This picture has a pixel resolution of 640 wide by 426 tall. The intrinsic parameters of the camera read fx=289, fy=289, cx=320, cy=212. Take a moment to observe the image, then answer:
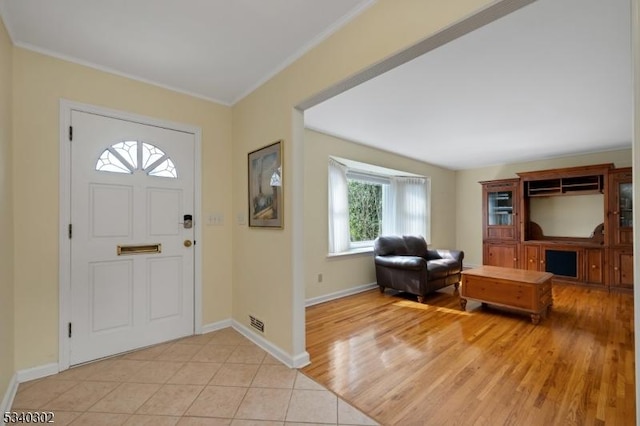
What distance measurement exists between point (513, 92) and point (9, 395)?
4621mm

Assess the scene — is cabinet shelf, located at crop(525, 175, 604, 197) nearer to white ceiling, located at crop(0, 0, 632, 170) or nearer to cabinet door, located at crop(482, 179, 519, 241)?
cabinet door, located at crop(482, 179, 519, 241)

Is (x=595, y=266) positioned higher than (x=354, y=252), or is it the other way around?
(x=354, y=252)

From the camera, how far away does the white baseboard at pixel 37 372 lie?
2057 mm

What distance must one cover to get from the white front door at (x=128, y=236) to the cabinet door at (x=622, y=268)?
20.6 ft

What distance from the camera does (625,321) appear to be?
3260 millimetres

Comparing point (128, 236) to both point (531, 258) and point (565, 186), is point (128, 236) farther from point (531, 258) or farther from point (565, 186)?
point (565, 186)

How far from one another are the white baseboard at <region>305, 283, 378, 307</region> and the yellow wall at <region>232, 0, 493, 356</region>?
1.20m

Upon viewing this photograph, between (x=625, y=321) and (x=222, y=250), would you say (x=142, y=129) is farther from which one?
(x=625, y=321)

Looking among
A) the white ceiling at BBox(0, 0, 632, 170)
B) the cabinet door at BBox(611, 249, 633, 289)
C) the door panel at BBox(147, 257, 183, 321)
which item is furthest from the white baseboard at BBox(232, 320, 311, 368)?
the cabinet door at BBox(611, 249, 633, 289)

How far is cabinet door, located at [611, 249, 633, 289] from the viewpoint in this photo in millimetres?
4555

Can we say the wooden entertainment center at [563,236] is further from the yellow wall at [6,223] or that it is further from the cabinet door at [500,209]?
the yellow wall at [6,223]

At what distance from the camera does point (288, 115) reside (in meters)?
2.36

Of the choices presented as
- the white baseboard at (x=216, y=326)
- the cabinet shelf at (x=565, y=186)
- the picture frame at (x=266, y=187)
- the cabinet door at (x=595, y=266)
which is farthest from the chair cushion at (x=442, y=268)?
the white baseboard at (x=216, y=326)

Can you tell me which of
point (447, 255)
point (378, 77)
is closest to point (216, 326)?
point (378, 77)
